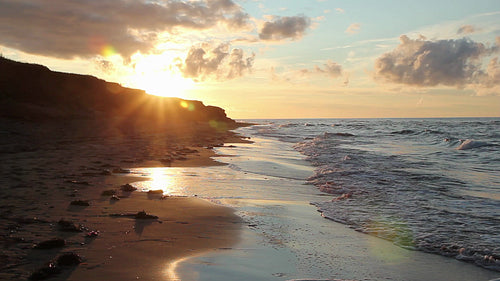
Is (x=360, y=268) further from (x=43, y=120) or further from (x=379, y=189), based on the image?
(x=43, y=120)

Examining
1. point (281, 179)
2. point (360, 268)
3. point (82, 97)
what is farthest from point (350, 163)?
point (82, 97)

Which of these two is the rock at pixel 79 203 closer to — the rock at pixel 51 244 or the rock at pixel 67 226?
the rock at pixel 67 226

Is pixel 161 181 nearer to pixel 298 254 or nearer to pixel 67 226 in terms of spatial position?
pixel 67 226

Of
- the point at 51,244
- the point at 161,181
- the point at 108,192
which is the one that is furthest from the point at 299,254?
the point at 161,181

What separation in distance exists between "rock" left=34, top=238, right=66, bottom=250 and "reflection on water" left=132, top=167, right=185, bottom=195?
4.08 meters

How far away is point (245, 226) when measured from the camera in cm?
615

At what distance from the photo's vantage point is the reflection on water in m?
8.89

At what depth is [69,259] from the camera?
13.0 feet

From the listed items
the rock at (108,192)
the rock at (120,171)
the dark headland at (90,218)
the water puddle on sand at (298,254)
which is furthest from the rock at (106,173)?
the rock at (108,192)

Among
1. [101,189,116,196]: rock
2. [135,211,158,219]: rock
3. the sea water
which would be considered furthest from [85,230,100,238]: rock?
the sea water

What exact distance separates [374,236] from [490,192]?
255 inches

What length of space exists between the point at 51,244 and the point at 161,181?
18.5 ft

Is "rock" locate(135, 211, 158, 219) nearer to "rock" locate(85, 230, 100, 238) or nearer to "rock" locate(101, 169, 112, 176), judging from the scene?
"rock" locate(85, 230, 100, 238)

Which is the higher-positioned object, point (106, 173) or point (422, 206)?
point (106, 173)
